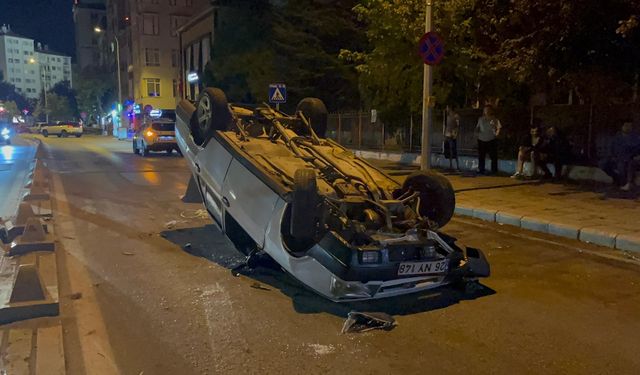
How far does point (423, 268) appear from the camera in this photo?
5.00 meters

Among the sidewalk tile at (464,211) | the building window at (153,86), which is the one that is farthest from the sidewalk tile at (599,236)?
the building window at (153,86)

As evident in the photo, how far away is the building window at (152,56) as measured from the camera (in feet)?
199

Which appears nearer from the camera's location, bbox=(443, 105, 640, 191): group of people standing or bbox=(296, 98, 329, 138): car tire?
bbox=(296, 98, 329, 138): car tire

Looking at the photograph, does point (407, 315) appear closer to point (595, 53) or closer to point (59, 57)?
point (595, 53)

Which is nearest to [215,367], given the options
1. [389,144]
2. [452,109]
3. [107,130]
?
[452,109]

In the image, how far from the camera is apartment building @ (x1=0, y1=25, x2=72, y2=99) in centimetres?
13238

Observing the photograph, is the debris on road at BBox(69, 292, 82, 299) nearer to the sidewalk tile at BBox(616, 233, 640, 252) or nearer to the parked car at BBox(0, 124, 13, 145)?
the sidewalk tile at BBox(616, 233, 640, 252)

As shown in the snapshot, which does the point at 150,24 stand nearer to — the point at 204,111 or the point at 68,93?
the point at 68,93

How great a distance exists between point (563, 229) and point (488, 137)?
674 centimetres

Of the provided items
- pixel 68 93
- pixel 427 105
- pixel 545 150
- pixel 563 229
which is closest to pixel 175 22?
pixel 68 93

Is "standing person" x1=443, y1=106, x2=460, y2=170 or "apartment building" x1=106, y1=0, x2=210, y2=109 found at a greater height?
"apartment building" x1=106, y1=0, x2=210, y2=109

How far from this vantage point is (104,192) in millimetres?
12461

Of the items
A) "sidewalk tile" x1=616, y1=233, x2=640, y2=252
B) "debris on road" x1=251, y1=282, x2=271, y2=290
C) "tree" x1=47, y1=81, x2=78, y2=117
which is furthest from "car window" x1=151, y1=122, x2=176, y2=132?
"tree" x1=47, y1=81, x2=78, y2=117

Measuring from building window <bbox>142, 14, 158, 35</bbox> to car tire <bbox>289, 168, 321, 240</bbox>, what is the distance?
60.7 metres
